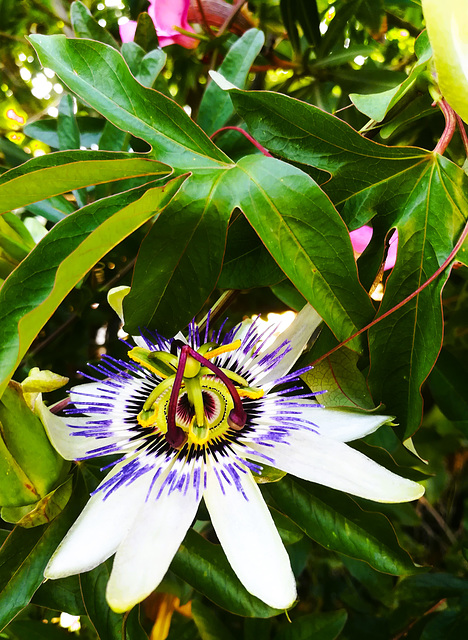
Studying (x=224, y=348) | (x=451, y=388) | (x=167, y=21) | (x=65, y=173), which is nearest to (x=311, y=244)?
(x=224, y=348)

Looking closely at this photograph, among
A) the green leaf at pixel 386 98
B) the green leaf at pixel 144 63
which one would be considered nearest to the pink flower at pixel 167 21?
the green leaf at pixel 144 63

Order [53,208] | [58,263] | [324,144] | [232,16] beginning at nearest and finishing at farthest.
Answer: [58,263]
[324,144]
[53,208]
[232,16]

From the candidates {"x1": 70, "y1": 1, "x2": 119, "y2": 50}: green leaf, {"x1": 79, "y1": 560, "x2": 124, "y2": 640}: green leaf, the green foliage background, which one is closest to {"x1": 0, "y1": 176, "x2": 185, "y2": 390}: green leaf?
the green foliage background

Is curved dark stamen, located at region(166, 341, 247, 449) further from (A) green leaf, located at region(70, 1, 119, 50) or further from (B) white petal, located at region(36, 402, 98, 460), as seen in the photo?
(A) green leaf, located at region(70, 1, 119, 50)

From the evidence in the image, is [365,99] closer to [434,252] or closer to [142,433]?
[434,252]

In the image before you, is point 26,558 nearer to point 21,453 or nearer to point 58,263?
point 21,453

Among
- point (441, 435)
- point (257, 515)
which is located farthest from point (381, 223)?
point (441, 435)
